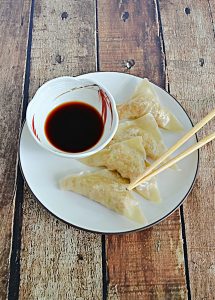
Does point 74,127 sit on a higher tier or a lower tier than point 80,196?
higher

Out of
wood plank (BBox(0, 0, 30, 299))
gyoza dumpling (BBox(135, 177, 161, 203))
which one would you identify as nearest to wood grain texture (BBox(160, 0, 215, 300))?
gyoza dumpling (BBox(135, 177, 161, 203))

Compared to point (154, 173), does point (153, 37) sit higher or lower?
higher

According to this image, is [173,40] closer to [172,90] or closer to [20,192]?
[172,90]

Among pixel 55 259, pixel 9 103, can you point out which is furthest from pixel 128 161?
pixel 9 103

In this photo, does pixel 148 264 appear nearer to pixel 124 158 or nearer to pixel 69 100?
pixel 124 158

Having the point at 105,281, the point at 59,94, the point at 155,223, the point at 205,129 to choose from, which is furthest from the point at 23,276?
the point at 205,129

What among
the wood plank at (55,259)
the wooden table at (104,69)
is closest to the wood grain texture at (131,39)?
the wooden table at (104,69)

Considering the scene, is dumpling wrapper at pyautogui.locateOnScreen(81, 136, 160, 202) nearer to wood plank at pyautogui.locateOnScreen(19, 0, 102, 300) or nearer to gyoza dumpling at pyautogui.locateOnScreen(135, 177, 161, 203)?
gyoza dumpling at pyautogui.locateOnScreen(135, 177, 161, 203)
